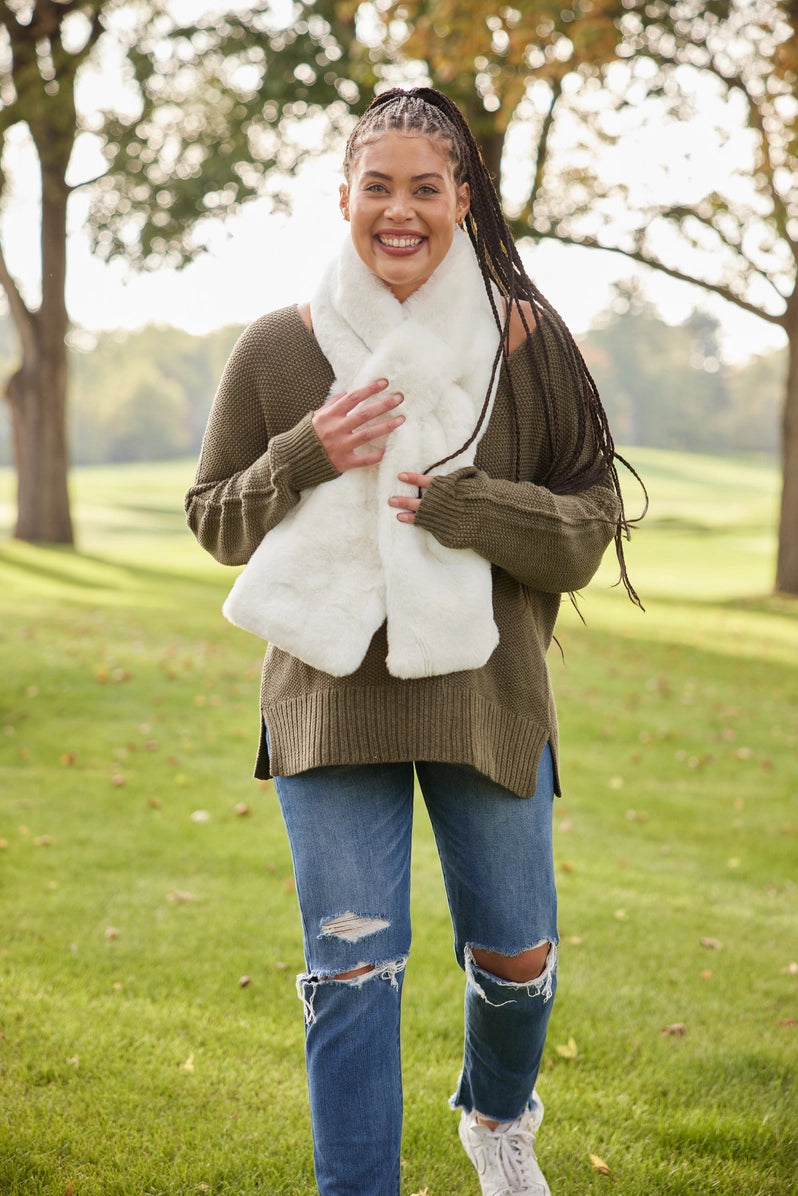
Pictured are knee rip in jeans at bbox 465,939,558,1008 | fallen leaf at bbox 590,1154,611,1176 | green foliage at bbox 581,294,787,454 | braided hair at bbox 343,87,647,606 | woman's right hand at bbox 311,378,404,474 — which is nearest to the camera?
woman's right hand at bbox 311,378,404,474

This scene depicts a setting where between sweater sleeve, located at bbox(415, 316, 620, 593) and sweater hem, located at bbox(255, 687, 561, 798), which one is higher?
sweater sleeve, located at bbox(415, 316, 620, 593)

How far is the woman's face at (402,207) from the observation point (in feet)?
7.77

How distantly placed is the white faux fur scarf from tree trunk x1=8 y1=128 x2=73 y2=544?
18354 millimetres

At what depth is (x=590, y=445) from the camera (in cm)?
264

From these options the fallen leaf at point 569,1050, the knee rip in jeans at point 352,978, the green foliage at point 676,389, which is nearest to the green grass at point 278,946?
the fallen leaf at point 569,1050

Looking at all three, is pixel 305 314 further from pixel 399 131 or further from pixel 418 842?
pixel 418 842

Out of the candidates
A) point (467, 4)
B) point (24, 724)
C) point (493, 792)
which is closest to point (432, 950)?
point (493, 792)

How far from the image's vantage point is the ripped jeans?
2.33 m

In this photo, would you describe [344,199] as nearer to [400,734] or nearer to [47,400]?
[400,734]

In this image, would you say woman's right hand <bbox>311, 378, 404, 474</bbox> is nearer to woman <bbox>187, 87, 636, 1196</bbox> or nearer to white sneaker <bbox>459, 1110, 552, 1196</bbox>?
woman <bbox>187, 87, 636, 1196</bbox>

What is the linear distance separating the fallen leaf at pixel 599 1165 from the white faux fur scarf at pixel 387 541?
5.19 ft

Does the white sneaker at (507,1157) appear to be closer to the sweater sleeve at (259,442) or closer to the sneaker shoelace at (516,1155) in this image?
the sneaker shoelace at (516,1155)

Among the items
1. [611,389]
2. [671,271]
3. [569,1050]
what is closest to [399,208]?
[569,1050]

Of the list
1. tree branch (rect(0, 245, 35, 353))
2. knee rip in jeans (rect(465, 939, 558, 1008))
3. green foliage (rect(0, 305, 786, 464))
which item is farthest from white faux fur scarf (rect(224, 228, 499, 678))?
green foliage (rect(0, 305, 786, 464))
